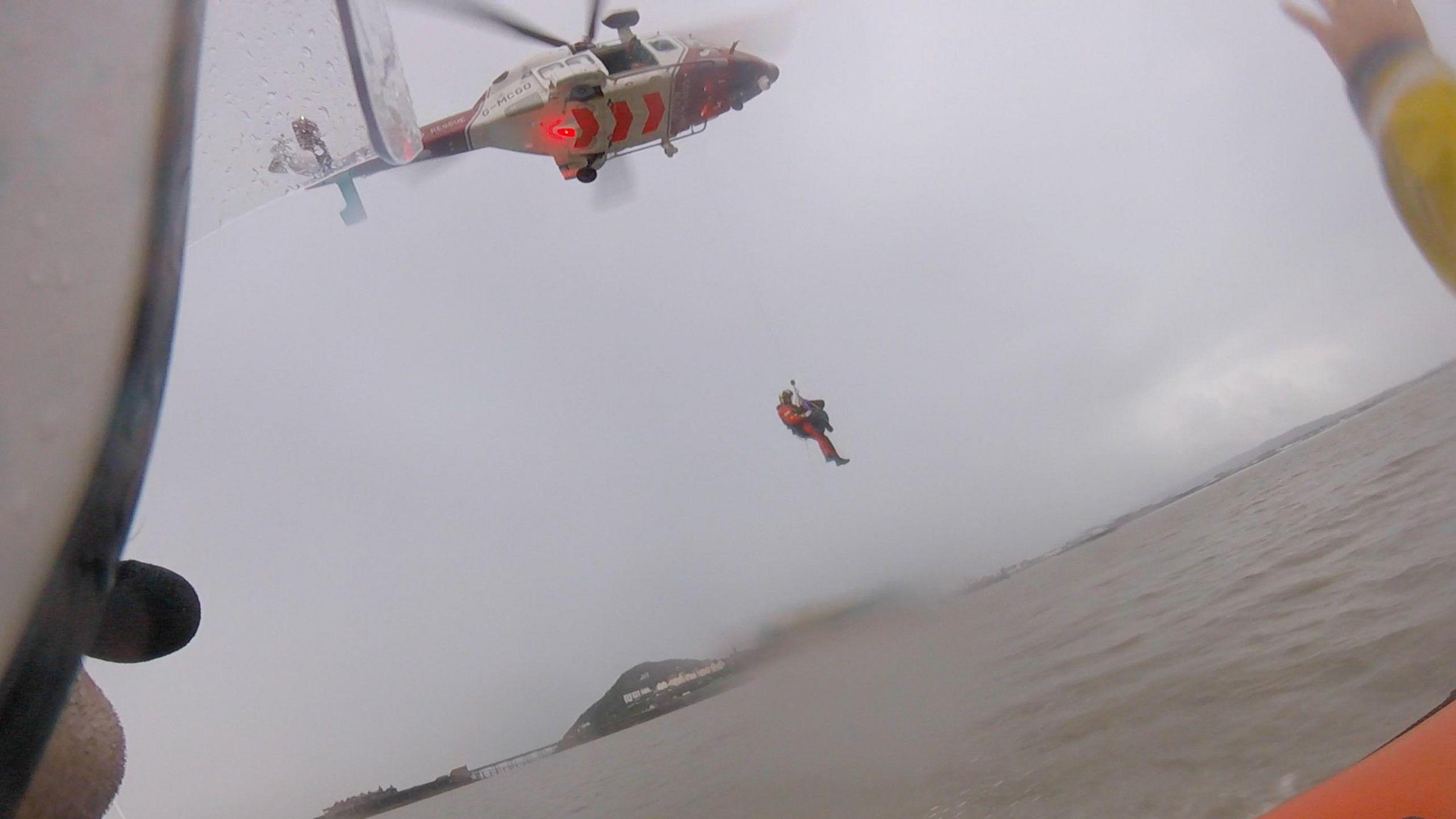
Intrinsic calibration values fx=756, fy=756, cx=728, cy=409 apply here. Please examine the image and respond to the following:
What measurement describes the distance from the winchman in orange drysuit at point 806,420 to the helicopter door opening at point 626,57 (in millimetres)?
4989

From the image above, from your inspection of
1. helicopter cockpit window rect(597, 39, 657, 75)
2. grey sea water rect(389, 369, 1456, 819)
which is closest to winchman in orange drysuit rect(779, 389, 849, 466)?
grey sea water rect(389, 369, 1456, 819)

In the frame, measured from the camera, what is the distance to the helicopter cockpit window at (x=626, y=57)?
28.3 ft

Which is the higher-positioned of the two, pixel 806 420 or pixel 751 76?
pixel 751 76

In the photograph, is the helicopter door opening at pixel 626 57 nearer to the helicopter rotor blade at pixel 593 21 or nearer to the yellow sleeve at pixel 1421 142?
the helicopter rotor blade at pixel 593 21

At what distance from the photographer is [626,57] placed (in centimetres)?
875

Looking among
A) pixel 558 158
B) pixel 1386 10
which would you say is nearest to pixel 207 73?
pixel 1386 10

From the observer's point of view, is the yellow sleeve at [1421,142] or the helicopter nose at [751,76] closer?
the yellow sleeve at [1421,142]

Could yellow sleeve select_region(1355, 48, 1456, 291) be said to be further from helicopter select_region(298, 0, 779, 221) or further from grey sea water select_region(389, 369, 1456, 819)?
helicopter select_region(298, 0, 779, 221)

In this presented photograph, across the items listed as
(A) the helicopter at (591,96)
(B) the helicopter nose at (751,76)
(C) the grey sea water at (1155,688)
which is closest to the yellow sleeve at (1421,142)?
(C) the grey sea water at (1155,688)

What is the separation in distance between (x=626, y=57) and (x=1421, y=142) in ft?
27.1

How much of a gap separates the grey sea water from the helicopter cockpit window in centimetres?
823

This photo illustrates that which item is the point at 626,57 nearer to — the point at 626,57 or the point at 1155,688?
the point at 626,57

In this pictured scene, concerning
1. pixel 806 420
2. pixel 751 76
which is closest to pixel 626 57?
pixel 751 76

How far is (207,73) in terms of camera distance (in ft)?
2.39
